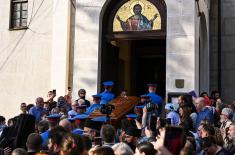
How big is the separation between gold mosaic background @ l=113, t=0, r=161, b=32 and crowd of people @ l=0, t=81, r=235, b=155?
2.77 metres

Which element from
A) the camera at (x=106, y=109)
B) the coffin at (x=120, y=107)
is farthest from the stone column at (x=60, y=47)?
the camera at (x=106, y=109)

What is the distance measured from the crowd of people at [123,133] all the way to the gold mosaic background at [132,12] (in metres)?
2.77

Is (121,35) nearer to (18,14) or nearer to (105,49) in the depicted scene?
(105,49)

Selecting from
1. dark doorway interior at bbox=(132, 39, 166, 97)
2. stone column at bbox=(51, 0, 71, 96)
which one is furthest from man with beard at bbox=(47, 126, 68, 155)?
dark doorway interior at bbox=(132, 39, 166, 97)

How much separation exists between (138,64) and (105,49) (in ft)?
17.4

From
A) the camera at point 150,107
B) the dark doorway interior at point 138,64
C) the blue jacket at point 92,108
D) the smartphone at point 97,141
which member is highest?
the dark doorway interior at point 138,64

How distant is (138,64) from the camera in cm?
2003

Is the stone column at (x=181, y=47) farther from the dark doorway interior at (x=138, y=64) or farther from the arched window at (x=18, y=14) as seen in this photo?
the arched window at (x=18, y=14)

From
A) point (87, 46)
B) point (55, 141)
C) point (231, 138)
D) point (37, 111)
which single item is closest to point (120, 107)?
point (37, 111)

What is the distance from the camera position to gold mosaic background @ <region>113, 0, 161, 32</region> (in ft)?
47.1

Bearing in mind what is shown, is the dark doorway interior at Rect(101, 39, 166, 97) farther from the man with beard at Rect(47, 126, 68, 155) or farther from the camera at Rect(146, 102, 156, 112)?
the man with beard at Rect(47, 126, 68, 155)

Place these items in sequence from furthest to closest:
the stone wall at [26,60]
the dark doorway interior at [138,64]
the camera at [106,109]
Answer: the stone wall at [26,60] < the dark doorway interior at [138,64] < the camera at [106,109]

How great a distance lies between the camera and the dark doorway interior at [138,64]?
16.3m

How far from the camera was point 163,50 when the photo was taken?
19.9 meters
